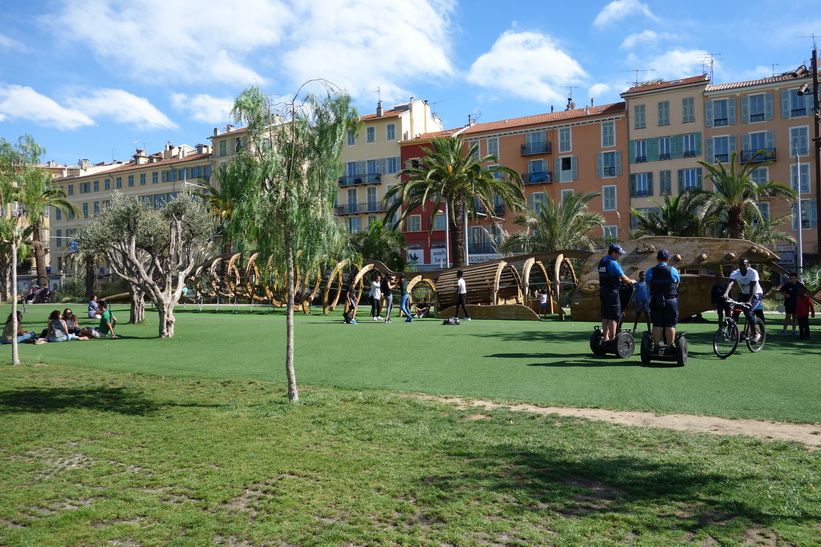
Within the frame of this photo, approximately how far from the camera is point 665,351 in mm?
10703

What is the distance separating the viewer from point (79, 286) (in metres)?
56.8

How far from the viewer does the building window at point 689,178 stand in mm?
48656

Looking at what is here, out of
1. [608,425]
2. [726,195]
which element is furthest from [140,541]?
[726,195]

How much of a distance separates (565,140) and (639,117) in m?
5.81

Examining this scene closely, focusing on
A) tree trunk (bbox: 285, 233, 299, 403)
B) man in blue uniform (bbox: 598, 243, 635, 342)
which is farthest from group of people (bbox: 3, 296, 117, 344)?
man in blue uniform (bbox: 598, 243, 635, 342)

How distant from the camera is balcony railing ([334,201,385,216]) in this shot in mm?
61719

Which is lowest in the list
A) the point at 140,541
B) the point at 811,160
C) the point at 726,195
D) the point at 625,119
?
the point at 140,541

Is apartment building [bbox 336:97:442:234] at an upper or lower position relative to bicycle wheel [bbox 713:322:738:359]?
upper

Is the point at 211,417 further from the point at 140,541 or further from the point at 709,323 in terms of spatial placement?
the point at 709,323

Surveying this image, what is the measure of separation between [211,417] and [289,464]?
7.93 ft

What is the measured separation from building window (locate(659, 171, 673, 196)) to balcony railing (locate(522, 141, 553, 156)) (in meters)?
8.77

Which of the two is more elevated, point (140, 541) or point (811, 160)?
point (811, 160)

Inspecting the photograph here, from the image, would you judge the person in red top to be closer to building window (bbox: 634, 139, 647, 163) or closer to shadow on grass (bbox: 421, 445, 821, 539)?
shadow on grass (bbox: 421, 445, 821, 539)

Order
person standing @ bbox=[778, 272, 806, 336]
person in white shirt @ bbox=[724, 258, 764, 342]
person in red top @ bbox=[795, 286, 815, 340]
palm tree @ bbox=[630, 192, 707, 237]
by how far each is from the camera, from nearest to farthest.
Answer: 1. person in white shirt @ bbox=[724, 258, 764, 342]
2. person in red top @ bbox=[795, 286, 815, 340]
3. person standing @ bbox=[778, 272, 806, 336]
4. palm tree @ bbox=[630, 192, 707, 237]
